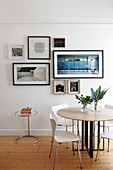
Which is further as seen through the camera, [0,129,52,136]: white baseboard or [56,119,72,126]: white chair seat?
[0,129,52,136]: white baseboard

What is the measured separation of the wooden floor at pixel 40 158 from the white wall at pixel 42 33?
622 mm

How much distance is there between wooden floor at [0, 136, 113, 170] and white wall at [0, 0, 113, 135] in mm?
622

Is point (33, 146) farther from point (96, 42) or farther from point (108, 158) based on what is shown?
point (96, 42)

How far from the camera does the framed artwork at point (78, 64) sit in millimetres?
3564

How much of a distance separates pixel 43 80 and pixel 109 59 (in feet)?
5.08

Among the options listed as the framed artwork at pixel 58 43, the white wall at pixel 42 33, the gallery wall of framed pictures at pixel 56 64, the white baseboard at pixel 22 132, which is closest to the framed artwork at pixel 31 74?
the gallery wall of framed pictures at pixel 56 64

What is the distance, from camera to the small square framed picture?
3613 mm

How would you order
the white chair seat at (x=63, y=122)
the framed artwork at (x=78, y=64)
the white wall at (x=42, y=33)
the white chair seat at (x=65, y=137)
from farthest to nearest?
the framed artwork at (x=78, y=64), the white wall at (x=42, y=33), the white chair seat at (x=63, y=122), the white chair seat at (x=65, y=137)

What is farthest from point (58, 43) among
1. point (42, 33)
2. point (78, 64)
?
point (78, 64)

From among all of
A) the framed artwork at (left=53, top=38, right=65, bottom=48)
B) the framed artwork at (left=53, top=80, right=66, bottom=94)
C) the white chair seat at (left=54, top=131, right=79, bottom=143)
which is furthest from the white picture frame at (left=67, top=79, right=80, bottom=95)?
the white chair seat at (left=54, top=131, right=79, bottom=143)

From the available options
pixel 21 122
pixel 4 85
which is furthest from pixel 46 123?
pixel 4 85

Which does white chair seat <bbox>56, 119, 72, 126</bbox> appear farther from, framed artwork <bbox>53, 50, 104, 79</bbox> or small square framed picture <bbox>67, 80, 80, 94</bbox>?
framed artwork <bbox>53, 50, 104, 79</bbox>

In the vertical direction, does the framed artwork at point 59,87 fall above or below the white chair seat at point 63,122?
above

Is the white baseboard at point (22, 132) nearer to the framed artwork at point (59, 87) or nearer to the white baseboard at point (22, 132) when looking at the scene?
the white baseboard at point (22, 132)
